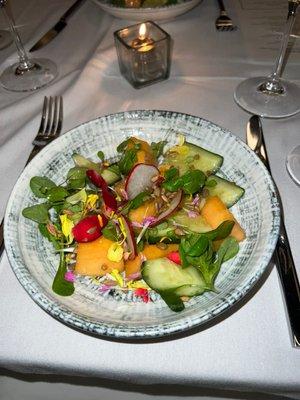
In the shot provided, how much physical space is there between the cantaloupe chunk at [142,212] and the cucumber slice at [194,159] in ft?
0.43

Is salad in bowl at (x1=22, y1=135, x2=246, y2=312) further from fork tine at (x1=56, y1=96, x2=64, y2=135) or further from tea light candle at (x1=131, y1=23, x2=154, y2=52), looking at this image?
tea light candle at (x1=131, y1=23, x2=154, y2=52)

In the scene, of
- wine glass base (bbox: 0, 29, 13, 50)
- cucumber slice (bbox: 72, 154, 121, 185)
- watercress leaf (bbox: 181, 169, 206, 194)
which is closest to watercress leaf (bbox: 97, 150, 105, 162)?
cucumber slice (bbox: 72, 154, 121, 185)

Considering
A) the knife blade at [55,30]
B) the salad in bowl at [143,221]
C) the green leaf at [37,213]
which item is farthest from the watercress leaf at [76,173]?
the knife blade at [55,30]

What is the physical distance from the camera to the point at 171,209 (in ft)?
2.60

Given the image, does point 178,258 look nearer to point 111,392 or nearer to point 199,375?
point 199,375

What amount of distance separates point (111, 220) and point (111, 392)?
1.66ft

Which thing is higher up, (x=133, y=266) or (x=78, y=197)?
(x=78, y=197)

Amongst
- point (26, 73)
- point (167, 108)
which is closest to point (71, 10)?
point (26, 73)

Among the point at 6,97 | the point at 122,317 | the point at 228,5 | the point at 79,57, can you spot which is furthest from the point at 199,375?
the point at 228,5

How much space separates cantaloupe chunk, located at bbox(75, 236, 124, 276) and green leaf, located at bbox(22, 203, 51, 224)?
11 centimetres

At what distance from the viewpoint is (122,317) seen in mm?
669

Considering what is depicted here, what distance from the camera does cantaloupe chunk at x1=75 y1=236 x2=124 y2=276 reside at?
734 mm

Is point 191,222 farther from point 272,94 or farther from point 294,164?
point 272,94

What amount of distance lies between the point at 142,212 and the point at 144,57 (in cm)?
71
